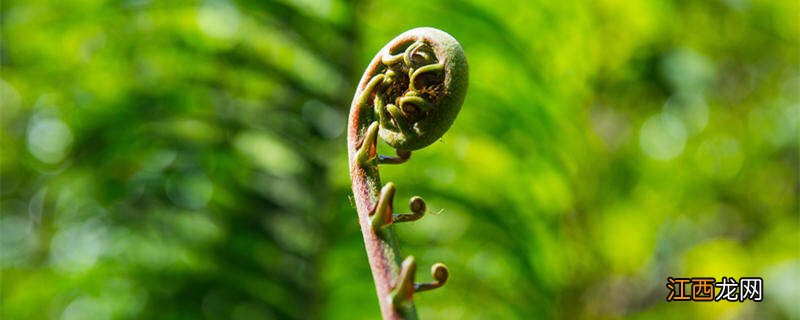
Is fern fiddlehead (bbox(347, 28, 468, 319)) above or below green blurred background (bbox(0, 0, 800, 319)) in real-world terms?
below

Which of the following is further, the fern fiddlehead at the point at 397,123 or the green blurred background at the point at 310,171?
the green blurred background at the point at 310,171

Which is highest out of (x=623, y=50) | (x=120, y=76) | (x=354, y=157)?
(x=623, y=50)

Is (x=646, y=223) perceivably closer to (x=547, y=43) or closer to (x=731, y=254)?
(x=731, y=254)

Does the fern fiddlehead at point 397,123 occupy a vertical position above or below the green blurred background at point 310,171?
below

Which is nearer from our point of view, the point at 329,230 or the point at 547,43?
the point at 329,230

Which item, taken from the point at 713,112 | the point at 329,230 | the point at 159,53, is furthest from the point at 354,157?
the point at 713,112
